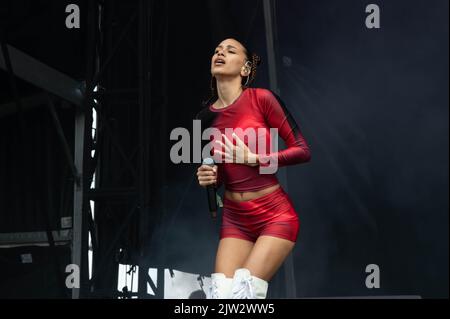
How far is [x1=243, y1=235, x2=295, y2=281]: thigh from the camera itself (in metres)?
2.71

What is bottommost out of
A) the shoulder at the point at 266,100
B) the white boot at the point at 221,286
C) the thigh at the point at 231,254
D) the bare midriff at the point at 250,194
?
the white boot at the point at 221,286

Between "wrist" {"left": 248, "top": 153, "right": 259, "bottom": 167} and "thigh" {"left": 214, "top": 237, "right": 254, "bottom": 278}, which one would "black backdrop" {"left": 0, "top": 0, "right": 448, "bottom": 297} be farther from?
"wrist" {"left": 248, "top": 153, "right": 259, "bottom": 167}

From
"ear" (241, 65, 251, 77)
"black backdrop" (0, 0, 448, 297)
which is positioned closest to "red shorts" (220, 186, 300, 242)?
"ear" (241, 65, 251, 77)

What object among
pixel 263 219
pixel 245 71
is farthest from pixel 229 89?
pixel 263 219

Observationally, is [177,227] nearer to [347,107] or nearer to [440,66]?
[347,107]

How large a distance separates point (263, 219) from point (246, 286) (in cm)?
32

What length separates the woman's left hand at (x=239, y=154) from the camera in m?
2.77

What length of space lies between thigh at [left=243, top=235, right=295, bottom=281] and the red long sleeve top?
0.82ft

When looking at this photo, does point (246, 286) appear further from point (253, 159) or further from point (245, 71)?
point (245, 71)

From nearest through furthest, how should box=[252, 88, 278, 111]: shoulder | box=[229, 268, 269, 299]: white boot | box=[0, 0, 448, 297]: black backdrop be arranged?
box=[229, 268, 269, 299]: white boot
box=[252, 88, 278, 111]: shoulder
box=[0, 0, 448, 297]: black backdrop

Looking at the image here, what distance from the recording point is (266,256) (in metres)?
2.73

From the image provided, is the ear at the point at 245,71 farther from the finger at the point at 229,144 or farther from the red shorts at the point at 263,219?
the red shorts at the point at 263,219

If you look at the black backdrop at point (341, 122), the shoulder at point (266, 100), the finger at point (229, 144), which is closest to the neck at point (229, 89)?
the shoulder at point (266, 100)

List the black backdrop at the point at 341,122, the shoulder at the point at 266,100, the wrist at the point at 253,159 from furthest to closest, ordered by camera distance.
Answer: the black backdrop at the point at 341,122 < the shoulder at the point at 266,100 < the wrist at the point at 253,159
